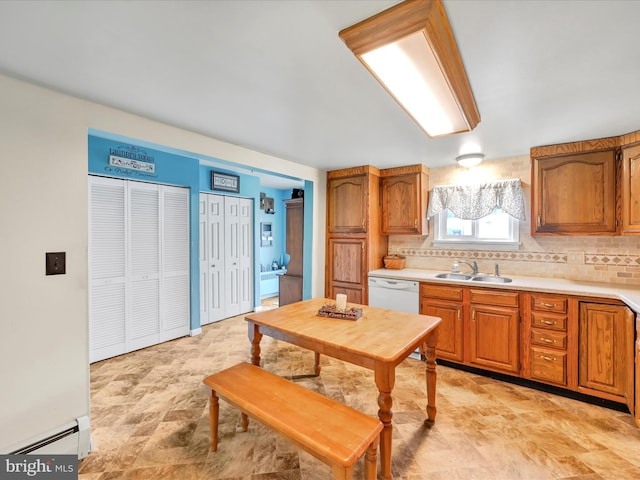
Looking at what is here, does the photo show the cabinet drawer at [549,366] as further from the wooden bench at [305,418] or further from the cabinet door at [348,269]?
the wooden bench at [305,418]

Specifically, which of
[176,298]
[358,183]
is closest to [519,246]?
[358,183]

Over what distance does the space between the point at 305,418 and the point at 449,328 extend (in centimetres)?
215

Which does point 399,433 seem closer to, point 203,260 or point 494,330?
point 494,330

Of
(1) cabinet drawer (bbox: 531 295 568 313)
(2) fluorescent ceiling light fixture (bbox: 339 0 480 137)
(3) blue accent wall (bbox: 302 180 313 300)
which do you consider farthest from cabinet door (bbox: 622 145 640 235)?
(3) blue accent wall (bbox: 302 180 313 300)

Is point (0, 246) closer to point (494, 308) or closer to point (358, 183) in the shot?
point (358, 183)

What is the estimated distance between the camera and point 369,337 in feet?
5.74

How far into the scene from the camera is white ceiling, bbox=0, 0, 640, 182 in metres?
1.15

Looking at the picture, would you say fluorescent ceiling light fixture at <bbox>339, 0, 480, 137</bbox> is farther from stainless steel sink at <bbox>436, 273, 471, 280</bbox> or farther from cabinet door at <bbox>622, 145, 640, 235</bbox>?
stainless steel sink at <bbox>436, 273, 471, 280</bbox>

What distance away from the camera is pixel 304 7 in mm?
1128

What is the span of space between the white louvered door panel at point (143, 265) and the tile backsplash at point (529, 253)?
326 centimetres

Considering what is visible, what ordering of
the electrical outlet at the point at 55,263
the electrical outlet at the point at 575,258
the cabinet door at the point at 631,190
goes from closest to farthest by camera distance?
the electrical outlet at the point at 55,263
the cabinet door at the point at 631,190
the electrical outlet at the point at 575,258

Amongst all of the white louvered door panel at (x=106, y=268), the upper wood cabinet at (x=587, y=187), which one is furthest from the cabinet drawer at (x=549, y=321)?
the white louvered door panel at (x=106, y=268)

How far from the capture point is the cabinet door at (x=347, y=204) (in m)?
3.79

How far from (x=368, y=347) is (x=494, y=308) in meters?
1.88
